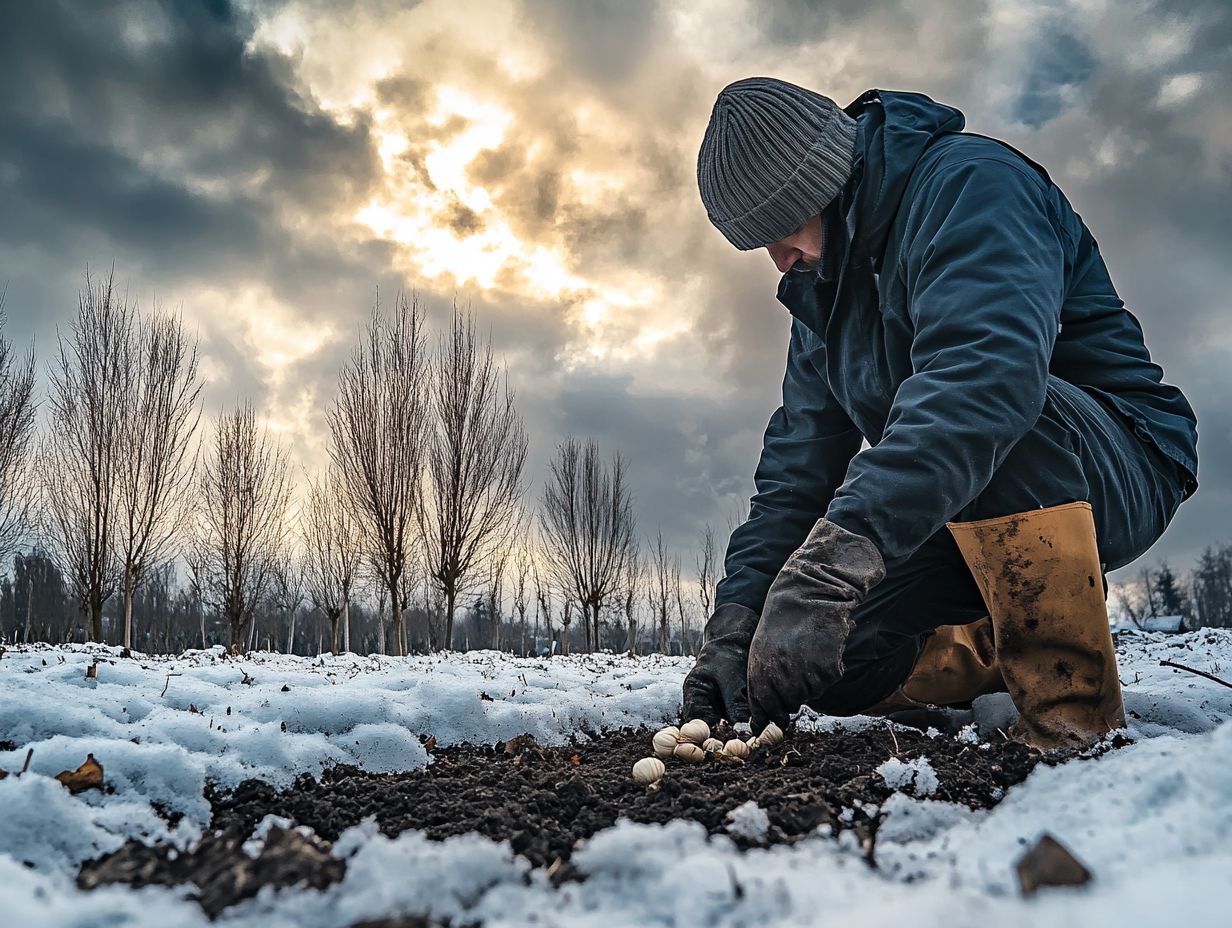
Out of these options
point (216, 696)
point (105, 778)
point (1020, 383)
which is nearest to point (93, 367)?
point (216, 696)

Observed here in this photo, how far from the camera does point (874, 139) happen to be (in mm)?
2111

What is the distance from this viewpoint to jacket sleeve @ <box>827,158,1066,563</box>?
1.55 m

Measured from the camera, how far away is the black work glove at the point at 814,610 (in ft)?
5.36

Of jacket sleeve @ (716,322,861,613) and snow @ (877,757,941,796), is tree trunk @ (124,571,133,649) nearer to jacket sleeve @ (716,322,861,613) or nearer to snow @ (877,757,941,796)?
jacket sleeve @ (716,322,861,613)

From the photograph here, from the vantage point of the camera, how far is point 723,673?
8.00 feet

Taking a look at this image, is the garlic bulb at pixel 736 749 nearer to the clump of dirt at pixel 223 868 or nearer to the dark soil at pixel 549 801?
the dark soil at pixel 549 801

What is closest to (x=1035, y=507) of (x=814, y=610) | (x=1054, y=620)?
(x=1054, y=620)

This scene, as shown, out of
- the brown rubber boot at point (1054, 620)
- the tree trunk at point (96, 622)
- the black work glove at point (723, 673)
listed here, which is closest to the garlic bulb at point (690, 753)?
the black work glove at point (723, 673)

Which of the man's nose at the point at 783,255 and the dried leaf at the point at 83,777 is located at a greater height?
the man's nose at the point at 783,255

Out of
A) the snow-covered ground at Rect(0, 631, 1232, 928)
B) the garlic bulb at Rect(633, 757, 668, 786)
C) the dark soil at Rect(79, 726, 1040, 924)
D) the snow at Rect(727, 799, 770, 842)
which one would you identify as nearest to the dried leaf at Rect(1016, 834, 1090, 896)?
the snow-covered ground at Rect(0, 631, 1232, 928)

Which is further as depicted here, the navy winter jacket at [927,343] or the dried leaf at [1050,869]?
the navy winter jacket at [927,343]

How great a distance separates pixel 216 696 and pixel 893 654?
2200 mm

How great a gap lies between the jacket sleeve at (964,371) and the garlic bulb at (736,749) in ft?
1.89

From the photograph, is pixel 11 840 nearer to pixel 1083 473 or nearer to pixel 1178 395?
pixel 1083 473
